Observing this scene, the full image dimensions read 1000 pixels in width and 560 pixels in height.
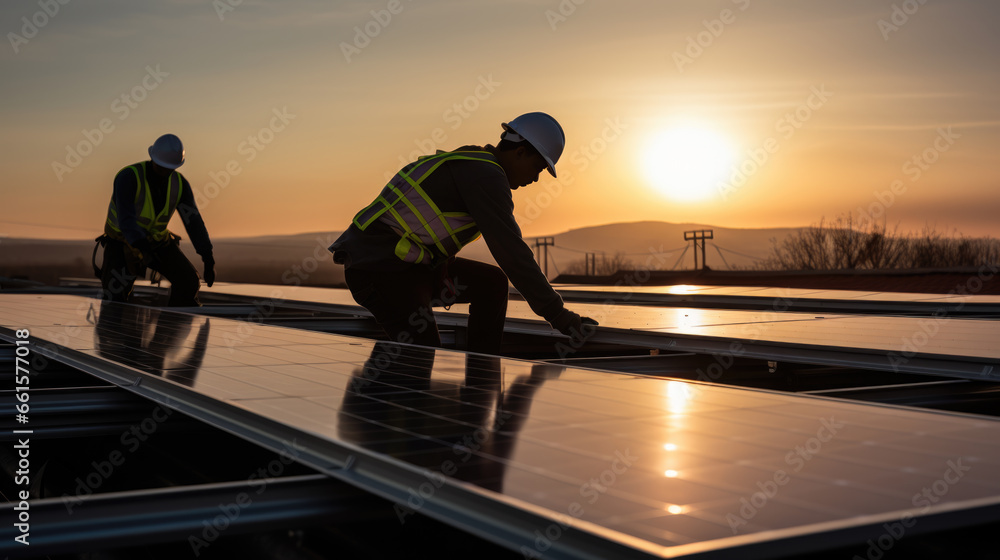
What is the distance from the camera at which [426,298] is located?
5066 mm

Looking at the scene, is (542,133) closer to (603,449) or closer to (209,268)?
(603,449)

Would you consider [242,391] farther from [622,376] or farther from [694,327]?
[694,327]

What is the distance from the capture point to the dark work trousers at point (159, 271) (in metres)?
9.05

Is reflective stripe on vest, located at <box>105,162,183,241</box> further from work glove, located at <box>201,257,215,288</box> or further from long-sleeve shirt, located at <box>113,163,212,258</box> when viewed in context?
work glove, located at <box>201,257,215,288</box>

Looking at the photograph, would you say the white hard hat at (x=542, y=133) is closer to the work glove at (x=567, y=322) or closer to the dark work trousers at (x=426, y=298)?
the work glove at (x=567, y=322)

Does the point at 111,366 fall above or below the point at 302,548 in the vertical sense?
above

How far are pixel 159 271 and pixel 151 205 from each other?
785 millimetres

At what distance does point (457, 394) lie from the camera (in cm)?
290

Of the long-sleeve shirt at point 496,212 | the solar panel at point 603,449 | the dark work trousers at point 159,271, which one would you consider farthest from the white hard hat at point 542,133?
the dark work trousers at point 159,271

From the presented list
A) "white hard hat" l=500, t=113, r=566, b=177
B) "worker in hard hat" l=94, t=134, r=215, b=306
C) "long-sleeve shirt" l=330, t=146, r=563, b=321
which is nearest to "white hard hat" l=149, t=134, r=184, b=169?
"worker in hard hat" l=94, t=134, r=215, b=306

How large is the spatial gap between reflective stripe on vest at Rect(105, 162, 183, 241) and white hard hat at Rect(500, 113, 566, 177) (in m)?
5.02

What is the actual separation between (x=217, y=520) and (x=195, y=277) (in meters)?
7.95

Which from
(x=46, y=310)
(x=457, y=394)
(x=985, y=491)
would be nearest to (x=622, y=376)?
(x=457, y=394)

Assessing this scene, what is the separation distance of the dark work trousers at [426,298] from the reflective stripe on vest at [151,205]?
4.26 m
